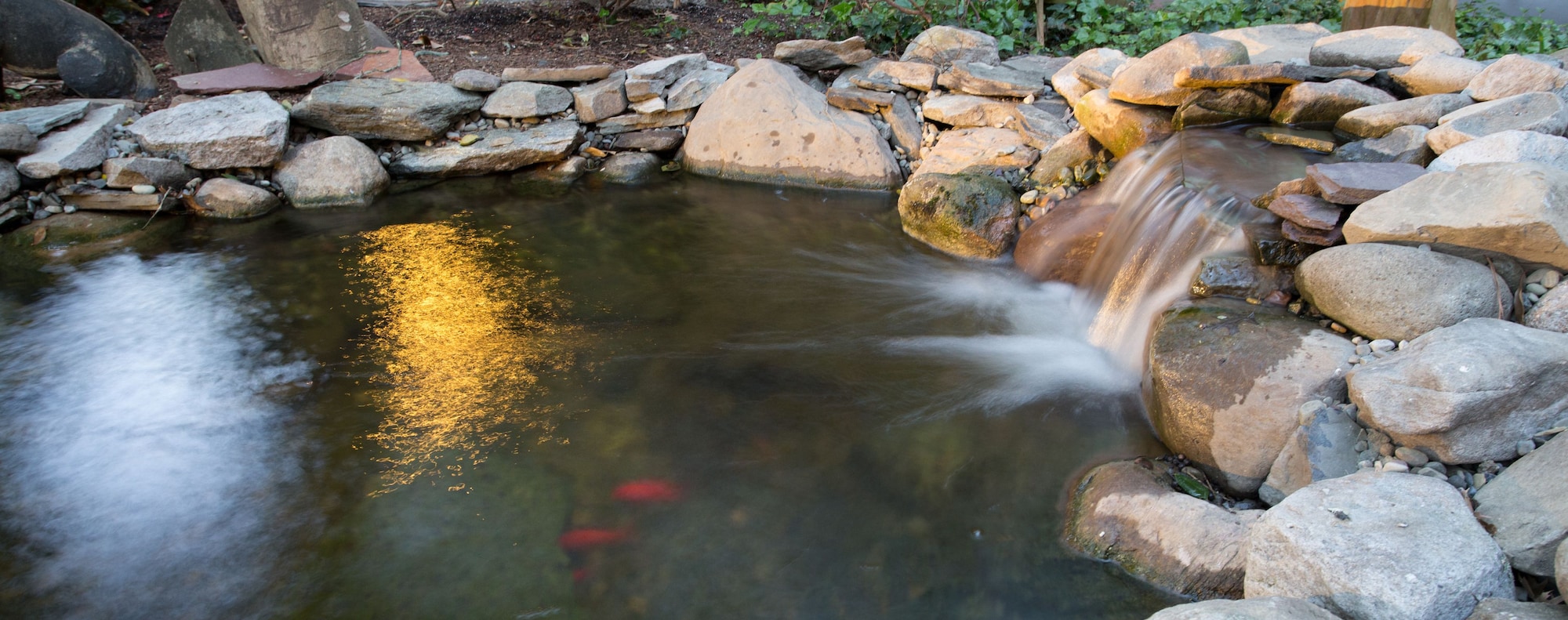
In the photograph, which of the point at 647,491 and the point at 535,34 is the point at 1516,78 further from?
the point at 535,34

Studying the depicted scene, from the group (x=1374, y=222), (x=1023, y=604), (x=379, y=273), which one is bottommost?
(x=1023, y=604)

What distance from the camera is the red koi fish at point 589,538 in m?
3.07

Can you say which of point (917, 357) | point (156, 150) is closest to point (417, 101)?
point (156, 150)

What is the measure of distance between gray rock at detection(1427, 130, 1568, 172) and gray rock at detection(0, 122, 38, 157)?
8.21 meters

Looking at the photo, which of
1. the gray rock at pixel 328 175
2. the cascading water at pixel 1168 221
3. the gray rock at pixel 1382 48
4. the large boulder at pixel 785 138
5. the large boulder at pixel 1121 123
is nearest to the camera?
the cascading water at pixel 1168 221

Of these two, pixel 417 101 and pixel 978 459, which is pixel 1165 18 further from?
pixel 417 101

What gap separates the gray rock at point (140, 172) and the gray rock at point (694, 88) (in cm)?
370

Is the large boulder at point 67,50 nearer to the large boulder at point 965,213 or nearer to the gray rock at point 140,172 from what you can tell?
the gray rock at point 140,172

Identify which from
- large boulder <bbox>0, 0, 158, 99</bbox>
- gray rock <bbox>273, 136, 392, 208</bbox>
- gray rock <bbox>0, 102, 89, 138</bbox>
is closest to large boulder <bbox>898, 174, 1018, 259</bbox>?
gray rock <bbox>273, 136, 392, 208</bbox>

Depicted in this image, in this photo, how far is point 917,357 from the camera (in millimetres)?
4367

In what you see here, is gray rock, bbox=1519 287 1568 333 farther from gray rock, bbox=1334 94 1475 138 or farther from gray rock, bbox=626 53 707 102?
gray rock, bbox=626 53 707 102

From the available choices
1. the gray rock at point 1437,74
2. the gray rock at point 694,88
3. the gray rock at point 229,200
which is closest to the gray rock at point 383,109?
the gray rock at point 229,200

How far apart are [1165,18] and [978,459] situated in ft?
18.0

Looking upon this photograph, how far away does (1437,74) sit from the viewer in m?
4.92
